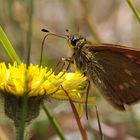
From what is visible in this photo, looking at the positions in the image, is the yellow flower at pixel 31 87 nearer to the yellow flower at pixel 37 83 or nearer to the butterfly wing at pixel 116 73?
the yellow flower at pixel 37 83

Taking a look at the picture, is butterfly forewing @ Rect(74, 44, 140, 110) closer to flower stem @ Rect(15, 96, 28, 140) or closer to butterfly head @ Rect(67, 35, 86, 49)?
butterfly head @ Rect(67, 35, 86, 49)

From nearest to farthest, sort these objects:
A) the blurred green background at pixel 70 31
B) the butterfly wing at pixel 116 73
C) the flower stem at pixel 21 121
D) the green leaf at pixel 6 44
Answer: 1. the flower stem at pixel 21 121
2. the green leaf at pixel 6 44
3. the butterfly wing at pixel 116 73
4. the blurred green background at pixel 70 31

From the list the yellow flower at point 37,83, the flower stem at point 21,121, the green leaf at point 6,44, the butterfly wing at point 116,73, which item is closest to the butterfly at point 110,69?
the butterfly wing at point 116,73

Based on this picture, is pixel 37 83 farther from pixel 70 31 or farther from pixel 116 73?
pixel 70 31

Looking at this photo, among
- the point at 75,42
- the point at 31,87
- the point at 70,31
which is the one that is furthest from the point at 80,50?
the point at 70,31

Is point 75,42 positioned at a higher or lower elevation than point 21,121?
higher

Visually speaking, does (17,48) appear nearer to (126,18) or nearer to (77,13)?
(77,13)

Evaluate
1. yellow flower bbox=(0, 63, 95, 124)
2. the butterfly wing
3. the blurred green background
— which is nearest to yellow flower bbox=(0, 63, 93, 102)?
yellow flower bbox=(0, 63, 95, 124)

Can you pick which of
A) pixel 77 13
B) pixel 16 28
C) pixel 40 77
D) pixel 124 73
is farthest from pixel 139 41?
pixel 40 77
